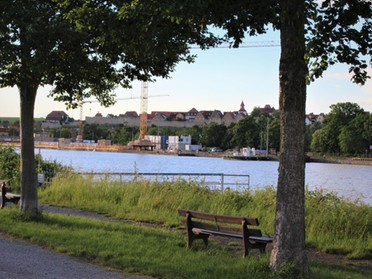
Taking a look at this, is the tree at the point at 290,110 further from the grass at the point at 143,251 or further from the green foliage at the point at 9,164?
the green foliage at the point at 9,164

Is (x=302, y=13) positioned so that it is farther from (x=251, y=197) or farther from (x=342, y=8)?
(x=251, y=197)

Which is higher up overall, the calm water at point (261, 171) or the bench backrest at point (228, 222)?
the bench backrest at point (228, 222)

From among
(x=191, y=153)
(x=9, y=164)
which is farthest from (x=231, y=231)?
(x=191, y=153)

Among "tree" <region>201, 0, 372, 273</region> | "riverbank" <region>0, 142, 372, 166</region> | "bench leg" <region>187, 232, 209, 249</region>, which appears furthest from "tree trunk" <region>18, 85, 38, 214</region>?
"riverbank" <region>0, 142, 372, 166</region>

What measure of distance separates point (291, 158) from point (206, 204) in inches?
353

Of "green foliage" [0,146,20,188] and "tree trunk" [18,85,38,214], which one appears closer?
"tree trunk" [18,85,38,214]

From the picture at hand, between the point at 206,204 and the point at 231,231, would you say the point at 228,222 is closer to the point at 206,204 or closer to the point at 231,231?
the point at 231,231

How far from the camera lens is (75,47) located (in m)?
11.1

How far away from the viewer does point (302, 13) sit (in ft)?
25.4

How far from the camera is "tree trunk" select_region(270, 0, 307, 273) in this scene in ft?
27.2

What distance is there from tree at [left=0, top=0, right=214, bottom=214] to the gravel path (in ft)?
11.0

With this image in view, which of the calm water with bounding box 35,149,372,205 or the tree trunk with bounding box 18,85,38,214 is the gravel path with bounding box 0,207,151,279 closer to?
the tree trunk with bounding box 18,85,38,214

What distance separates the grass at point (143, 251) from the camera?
846 centimetres

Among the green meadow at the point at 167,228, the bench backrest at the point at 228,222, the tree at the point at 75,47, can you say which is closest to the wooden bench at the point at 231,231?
the bench backrest at the point at 228,222
